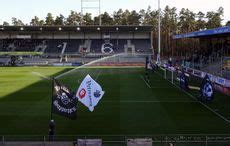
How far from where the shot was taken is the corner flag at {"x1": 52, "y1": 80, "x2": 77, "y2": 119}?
64.5 feet

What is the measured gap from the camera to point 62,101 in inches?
779

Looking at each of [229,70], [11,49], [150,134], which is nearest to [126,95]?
[229,70]

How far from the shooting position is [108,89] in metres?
43.8

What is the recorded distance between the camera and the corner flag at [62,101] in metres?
19.7

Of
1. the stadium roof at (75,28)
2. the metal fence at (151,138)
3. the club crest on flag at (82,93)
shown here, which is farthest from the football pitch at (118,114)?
the stadium roof at (75,28)

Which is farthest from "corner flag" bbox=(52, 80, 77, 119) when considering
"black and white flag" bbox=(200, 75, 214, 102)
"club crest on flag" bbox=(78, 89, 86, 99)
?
"black and white flag" bbox=(200, 75, 214, 102)

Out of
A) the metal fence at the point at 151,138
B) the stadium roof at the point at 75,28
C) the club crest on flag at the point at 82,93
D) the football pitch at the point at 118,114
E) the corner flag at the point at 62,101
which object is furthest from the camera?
the stadium roof at the point at 75,28

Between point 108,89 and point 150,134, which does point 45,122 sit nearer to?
point 150,134

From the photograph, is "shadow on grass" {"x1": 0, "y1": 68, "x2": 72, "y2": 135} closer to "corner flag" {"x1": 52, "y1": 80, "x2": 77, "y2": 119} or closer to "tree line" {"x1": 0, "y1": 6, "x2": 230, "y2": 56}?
"corner flag" {"x1": 52, "y1": 80, "x2": 77, "y2": 119}

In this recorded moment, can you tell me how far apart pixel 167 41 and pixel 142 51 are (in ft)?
73.1

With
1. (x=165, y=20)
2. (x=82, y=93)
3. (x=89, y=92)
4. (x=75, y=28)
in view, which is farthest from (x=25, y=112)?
(x=165, y=20)

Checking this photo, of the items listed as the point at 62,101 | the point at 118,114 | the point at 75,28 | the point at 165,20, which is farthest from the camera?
the point at 165,20

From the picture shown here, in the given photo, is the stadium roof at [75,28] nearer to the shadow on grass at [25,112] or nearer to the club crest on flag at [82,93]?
the shadow on grass at [25,112]

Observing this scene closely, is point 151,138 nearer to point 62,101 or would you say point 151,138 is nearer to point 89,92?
point 89,92
